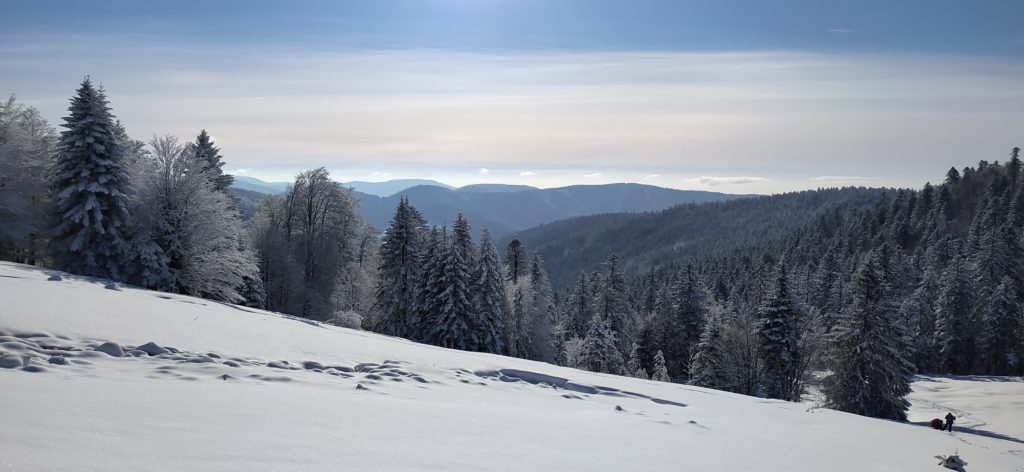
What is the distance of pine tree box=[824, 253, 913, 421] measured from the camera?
1244 inches

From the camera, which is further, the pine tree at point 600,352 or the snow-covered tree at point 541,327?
the snow-covered tree at point 541,327

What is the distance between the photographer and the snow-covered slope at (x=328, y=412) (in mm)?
4113

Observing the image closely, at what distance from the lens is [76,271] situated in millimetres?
24078

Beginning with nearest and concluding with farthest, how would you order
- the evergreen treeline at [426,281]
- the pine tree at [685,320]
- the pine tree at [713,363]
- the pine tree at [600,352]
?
1. the evergreen treeline at [426,281]
2. the pine tree at [713,363]
3. the pine tree at [600,352]
4. the pine tree at [685,320]

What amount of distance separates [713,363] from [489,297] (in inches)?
667

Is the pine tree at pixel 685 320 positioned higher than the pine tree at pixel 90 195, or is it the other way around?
the pine tree at pixel 90 195

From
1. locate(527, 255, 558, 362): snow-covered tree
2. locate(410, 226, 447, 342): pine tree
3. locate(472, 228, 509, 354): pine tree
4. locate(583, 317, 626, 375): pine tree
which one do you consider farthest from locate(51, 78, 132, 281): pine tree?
locate(583, 317, 626, 375): pine tree

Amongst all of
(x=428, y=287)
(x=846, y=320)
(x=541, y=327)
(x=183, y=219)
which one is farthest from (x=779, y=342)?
(x=183, y=219)

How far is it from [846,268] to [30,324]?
10766 centimetres

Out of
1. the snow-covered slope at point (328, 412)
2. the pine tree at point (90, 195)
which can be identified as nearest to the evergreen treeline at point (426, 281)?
the pine tree at point (90, 195)

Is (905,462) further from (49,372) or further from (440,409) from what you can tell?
(49,372)

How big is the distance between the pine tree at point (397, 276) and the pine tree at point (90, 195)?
53.8 ft

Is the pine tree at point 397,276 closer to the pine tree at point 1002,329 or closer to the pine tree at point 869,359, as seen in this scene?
the pine tree at point 869,359

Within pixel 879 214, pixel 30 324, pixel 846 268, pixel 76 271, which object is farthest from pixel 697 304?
pixel 879 214
